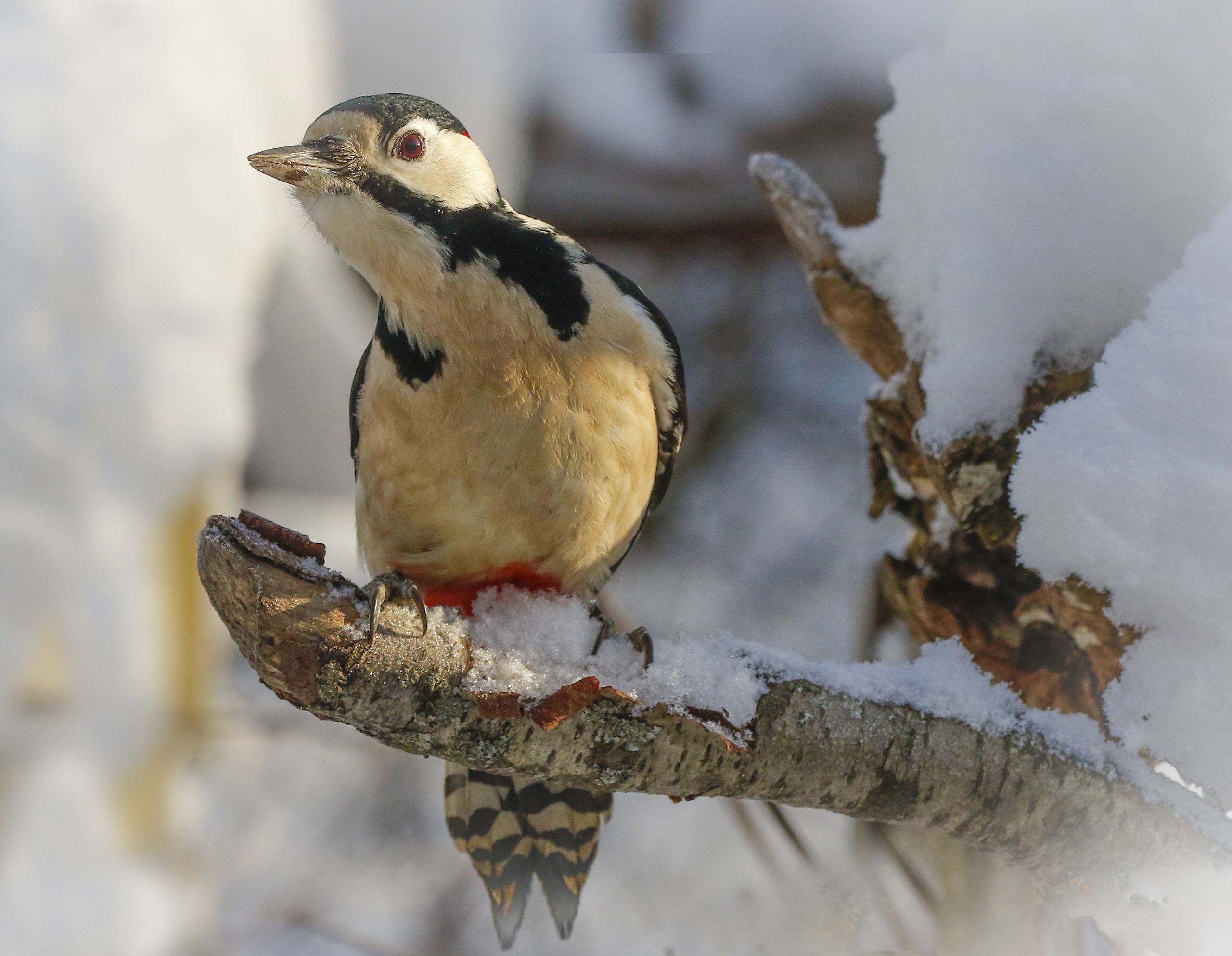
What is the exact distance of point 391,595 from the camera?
1.60m

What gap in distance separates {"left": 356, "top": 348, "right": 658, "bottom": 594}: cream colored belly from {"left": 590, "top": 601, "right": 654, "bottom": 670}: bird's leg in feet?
0.66

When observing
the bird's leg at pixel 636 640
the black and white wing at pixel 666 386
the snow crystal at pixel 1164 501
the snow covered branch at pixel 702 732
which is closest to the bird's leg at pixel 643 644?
the bird's leg at pixel 636 640

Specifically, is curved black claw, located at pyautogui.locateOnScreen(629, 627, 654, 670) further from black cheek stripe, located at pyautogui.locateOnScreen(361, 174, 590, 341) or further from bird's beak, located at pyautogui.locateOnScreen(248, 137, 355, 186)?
bird's beak, located at pyautogui.locateOnScreen(248, 137, 355, 186)

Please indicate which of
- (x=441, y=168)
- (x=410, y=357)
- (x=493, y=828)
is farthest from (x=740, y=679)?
(x=441, y=168)

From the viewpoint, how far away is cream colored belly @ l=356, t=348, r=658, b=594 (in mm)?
1722

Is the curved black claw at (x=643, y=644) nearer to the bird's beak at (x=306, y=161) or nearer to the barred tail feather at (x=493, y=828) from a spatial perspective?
the barred tail feather at (x=493, y=828)

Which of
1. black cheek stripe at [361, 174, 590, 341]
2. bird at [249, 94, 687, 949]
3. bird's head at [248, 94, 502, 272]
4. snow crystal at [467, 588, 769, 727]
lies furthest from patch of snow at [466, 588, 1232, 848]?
bird's head at [248, 94, 502, 272]

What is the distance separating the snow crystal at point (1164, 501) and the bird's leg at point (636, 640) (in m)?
0.66

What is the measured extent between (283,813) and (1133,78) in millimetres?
3782

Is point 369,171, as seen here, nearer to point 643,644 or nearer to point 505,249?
point 505,249

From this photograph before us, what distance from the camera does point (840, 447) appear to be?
4.20 m

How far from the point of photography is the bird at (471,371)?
170cm

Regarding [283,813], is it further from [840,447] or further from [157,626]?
[840,447]

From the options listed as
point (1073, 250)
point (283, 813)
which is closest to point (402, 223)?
point (1073, 250)
